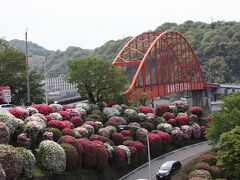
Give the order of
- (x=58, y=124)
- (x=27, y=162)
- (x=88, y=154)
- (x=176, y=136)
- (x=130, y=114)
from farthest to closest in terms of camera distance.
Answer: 1. (x=130, y=114)
2. (x=176, y=136)
3. (x=58, y=124)
4. (x=88, y=154)
5. (x=27, y=162)

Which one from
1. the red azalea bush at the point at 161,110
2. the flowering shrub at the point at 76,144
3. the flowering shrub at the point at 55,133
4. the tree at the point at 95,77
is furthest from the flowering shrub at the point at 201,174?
the red azalea bush at the point at 161,110

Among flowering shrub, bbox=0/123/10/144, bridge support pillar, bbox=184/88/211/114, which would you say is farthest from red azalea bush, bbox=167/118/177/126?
bridge support pillar, bbox=184/88/211/114

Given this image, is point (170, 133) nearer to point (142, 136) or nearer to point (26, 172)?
point (142, 136)

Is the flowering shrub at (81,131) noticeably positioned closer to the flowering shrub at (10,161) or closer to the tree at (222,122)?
the tree at (222,122)

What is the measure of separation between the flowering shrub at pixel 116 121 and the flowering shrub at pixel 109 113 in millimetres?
1399

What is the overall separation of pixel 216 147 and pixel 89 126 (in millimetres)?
12535

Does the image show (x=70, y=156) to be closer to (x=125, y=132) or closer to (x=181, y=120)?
(x=125, y=132)

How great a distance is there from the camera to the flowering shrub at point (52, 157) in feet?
116

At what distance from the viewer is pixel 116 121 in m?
54.0

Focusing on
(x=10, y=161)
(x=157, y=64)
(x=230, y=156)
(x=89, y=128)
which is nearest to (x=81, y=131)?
(x=89, y=128)

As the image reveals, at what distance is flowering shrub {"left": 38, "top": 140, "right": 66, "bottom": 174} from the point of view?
35.5 metres

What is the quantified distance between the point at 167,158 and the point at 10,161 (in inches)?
972

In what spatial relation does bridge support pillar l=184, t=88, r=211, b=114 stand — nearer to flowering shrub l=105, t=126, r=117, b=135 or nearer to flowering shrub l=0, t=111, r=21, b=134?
flowering shrub l=105, t=126, r=117, b=135

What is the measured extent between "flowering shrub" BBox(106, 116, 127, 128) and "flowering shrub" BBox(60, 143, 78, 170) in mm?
14446
